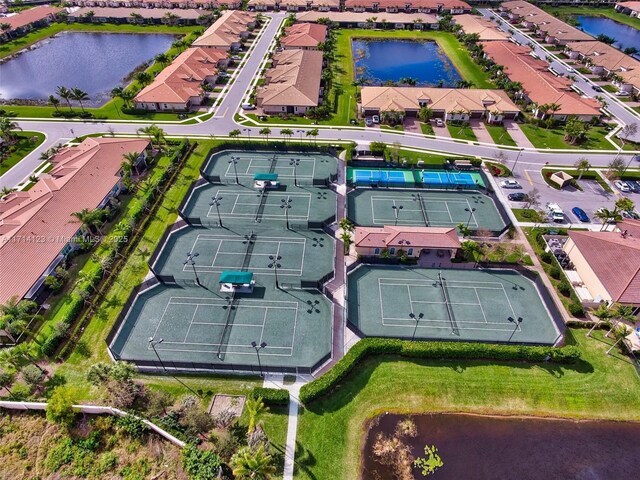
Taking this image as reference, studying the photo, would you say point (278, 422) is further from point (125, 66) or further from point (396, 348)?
point (125, 66)

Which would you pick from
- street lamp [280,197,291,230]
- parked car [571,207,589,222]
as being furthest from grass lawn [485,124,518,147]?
street lamp [280,197,291,230]

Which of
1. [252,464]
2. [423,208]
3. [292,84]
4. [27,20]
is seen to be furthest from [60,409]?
[27,20]

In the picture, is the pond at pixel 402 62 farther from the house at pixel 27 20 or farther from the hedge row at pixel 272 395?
the house at pixel 27 20

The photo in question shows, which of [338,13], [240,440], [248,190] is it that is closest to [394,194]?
[248,190]

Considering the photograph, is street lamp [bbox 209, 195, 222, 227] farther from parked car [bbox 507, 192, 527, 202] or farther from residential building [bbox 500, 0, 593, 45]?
residential building [bbox 500, 0, 593, 45]

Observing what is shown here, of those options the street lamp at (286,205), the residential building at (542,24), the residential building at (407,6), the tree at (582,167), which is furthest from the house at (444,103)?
the residential building at (407,6)
